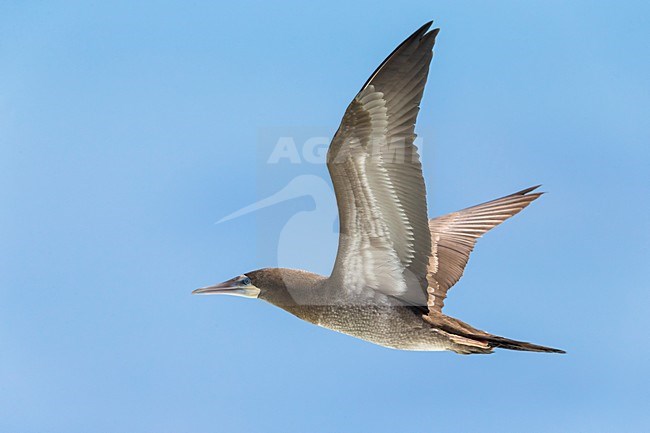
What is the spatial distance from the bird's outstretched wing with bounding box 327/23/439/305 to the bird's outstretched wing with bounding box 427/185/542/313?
1180 mm

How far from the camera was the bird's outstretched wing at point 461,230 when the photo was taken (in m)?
11.0

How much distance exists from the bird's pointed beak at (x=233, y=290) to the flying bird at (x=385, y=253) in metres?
0.01

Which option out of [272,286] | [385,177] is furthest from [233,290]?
[385,177]

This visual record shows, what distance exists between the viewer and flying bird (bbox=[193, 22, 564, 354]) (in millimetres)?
8688

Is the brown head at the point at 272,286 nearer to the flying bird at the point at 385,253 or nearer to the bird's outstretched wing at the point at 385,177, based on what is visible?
the flying bird at the point at 385,253

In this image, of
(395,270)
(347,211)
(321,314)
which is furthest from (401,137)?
(321,314)

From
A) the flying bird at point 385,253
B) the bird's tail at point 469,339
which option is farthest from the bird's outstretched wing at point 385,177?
the bird's tail at point 469,339

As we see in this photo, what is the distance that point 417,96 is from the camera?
8.65 metres

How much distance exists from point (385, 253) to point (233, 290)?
184 cm

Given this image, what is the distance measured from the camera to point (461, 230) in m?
11.8

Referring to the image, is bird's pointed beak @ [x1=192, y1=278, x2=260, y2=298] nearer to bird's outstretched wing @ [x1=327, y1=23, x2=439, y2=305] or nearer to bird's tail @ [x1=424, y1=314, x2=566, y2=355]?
bird's outstretched wing @ [x1=327, y1=23, x2=439, y2=305]

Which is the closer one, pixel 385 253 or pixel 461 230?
pixel 385 253

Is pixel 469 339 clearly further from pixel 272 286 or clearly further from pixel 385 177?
pixel 272 286

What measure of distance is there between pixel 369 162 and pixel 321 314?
187cm
